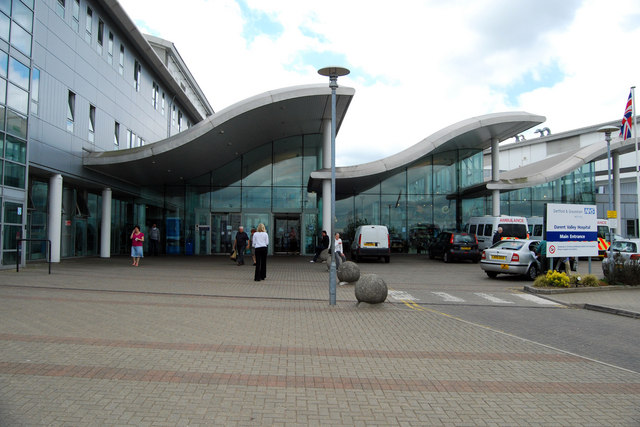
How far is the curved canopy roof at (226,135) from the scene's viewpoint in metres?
21.5

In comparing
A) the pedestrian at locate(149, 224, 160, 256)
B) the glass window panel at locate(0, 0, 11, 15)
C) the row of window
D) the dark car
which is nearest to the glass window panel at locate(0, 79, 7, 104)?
the glass window panel at locate(0, 0, 11, 15)

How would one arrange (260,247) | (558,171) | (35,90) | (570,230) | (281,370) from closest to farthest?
(281,370) < (260,247) < (570,230) < (35,90) < (558,171)

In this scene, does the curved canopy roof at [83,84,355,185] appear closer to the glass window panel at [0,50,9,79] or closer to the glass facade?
the glass facade

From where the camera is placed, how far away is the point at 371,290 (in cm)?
995

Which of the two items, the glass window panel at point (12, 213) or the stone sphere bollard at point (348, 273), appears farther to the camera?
the glass window panel at point (12, 213)

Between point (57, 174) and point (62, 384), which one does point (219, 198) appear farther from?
point (62, 384)

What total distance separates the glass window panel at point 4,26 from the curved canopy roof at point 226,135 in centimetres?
665

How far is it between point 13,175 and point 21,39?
473 centimetres

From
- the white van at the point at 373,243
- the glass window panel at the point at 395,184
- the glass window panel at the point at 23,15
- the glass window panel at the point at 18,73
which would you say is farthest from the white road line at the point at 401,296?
the glass window panel at the point at 395,184

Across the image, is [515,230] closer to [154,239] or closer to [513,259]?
[513,259]

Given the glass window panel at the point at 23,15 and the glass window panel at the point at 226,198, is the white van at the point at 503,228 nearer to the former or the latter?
the glass window panel at the point at 226,198

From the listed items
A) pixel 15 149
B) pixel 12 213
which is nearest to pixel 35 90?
pixel 15 149

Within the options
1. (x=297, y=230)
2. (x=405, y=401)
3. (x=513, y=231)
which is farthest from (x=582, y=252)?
(x=297, y=230)

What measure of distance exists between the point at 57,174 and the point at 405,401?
1924 cm
